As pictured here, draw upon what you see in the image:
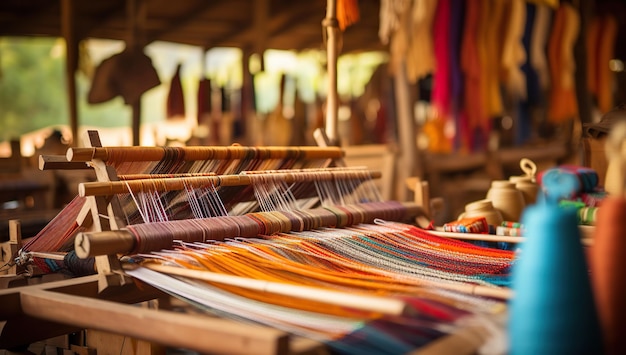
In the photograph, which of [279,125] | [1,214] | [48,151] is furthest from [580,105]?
[1,214]

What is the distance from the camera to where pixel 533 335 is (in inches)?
43.5

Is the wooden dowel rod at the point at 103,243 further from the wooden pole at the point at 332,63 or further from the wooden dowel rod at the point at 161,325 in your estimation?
the wooden pole at the point at 332,63

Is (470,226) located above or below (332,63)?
below

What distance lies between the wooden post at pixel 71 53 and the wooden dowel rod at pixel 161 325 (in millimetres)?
4759

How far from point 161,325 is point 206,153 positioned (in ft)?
2.97

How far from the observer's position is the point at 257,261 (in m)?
1.78

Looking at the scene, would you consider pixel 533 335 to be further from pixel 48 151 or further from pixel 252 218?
pixel 48 151

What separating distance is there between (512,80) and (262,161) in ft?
13.1

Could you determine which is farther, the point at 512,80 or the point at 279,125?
the point at 279,125

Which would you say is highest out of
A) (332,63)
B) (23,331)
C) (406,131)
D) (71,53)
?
(71,53)

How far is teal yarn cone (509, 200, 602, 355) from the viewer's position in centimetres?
110

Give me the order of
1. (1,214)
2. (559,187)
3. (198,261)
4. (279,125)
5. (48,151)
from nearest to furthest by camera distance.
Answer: (559,187) → (198,261) → (1,214) → (48,151) → (279,125)

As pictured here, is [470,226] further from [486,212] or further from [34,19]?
[34,19]

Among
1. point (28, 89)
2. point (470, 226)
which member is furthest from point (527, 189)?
point (28, 89)
